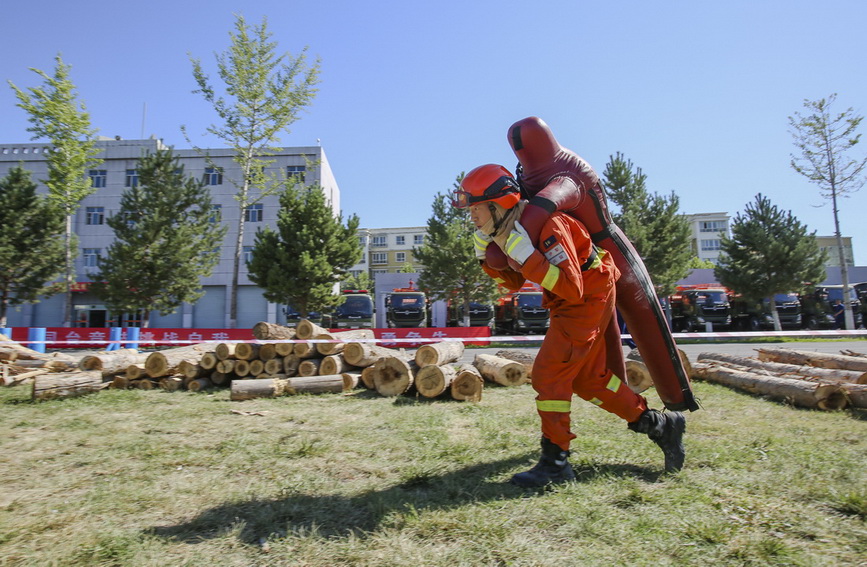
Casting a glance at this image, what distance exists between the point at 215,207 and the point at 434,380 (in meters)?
30.5

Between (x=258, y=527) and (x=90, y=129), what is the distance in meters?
25.5

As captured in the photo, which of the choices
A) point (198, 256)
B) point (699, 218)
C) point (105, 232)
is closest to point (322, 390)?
point (198, 256)

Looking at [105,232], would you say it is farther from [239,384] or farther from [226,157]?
[239,384]

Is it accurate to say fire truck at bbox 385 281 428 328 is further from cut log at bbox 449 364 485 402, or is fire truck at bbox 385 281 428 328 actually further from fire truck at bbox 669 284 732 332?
cut log at bbox 449 364 485 402

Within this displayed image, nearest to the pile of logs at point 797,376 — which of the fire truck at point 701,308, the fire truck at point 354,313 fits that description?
the fire truck at point 354,313

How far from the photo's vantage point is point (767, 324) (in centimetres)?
2367

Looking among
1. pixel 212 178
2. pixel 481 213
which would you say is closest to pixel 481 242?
pixel 481 213

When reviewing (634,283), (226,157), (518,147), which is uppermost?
(226,157)

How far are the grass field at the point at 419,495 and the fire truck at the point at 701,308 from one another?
66.3ft

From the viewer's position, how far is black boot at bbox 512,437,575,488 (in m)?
3.12

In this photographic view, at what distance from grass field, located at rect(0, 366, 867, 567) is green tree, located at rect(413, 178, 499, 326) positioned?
65.1 ft

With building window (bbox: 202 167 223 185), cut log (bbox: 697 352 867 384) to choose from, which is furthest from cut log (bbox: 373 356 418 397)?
building window (bbox: 202 167 223 185)

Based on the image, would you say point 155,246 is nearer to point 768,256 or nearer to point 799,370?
point 799,370

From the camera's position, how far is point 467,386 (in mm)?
6426
